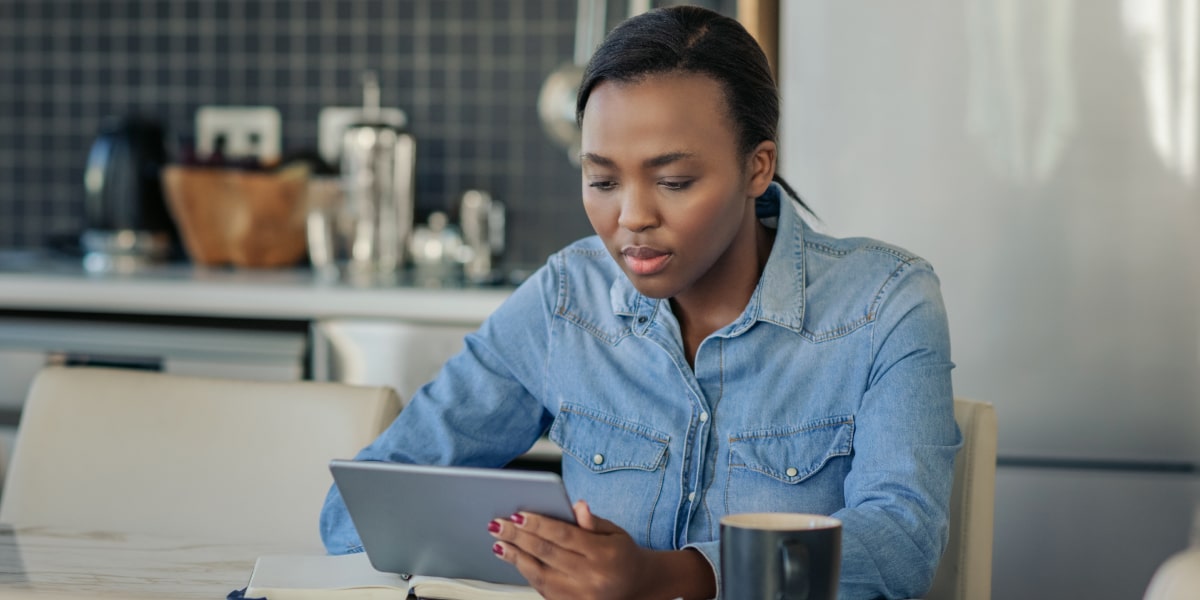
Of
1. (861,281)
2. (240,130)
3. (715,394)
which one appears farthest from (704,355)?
(240,130)

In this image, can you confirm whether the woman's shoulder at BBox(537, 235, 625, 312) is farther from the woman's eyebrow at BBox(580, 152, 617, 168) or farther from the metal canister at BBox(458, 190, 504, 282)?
the metal canister at BBox(458, 190, 504, 282)

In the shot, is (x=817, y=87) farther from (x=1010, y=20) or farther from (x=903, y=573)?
(x=903, y=573)

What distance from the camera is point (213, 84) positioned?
113 inches

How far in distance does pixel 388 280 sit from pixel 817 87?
84 cm

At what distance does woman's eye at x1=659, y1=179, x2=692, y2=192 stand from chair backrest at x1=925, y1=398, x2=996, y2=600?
0.32m

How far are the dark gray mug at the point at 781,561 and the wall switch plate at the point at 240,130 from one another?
87.7 inches

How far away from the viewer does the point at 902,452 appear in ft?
3.44

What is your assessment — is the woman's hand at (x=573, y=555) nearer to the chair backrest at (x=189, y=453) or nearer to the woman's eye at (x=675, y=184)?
the woman's eye at (x=675, y=184)

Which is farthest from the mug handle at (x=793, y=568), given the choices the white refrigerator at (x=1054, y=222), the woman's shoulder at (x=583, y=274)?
the white refrigerator at (x=1054, y=222)

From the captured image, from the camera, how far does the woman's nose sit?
1085 millimetres

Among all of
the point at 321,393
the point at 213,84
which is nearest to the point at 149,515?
the point at 321,393

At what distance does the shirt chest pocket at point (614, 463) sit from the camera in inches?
46.8

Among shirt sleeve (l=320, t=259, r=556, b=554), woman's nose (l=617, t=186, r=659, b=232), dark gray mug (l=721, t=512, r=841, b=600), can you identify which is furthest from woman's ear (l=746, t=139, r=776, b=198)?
dark gray mug (l=721, t=512, r=841, b=600)

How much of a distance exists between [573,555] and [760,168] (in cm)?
45
